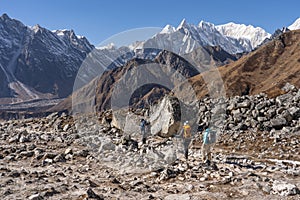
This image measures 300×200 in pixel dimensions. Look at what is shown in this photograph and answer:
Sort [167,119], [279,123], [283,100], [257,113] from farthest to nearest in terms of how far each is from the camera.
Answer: [283,100], [257,113], [279,123], [167,119]

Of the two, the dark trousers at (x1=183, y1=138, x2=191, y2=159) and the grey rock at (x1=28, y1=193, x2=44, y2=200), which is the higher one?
the dark trousers at (x1=183, y1=138, x2=191, y2=159)

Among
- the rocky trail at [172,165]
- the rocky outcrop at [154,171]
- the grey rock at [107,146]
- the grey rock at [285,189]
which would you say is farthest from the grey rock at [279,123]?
the grey rock at [285,189]

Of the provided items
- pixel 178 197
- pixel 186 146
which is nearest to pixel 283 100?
pixel 186 146

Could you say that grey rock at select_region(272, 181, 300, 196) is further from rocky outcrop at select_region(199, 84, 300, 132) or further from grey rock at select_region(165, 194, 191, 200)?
rocky outcrop at select_region(199, 84, 300, 132)

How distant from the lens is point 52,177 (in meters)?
18.4

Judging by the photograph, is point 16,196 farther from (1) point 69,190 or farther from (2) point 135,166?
(2) point 135,166

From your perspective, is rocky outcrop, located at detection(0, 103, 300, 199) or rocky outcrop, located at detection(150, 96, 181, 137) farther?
rocky outcrop, located at detection(150, 96, 181, 137)

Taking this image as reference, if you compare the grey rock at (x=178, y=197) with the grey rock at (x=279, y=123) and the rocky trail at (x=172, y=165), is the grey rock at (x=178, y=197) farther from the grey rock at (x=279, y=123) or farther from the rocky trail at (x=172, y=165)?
the grey rock at (x=279, y=123)

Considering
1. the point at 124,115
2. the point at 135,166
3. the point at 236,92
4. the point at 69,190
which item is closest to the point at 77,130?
the point at 124,115

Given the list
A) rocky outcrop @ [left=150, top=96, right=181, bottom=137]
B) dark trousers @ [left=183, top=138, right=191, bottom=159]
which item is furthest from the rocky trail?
rocky outcrop @ [left=150, top=96, right=181, bottom=137]

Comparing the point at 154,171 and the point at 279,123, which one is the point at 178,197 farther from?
the point at 279,123

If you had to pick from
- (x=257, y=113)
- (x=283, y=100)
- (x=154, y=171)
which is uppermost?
(x=283, y=100)

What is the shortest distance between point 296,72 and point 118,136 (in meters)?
149

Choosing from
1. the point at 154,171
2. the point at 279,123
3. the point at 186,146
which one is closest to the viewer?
the point at 154,171
